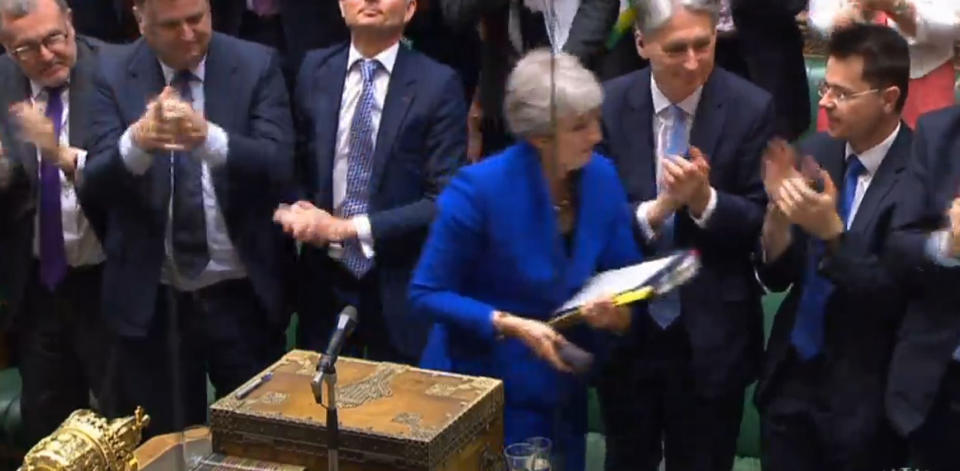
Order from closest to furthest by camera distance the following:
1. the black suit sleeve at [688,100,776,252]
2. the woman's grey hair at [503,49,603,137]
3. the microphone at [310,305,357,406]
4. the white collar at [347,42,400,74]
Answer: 1. the microphone at [310,305,357,406]
2. the woman's grey hair at [503,49,603,137]
3. the black suit sleeve at [688,100,776,252]
4. the white collar at [347,42,400,74]

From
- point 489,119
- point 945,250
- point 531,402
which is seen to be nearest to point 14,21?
point 489,119

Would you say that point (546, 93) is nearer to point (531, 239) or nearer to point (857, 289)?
point (531, 239)

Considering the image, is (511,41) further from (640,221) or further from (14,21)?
(14,21)

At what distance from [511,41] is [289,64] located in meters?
0.39

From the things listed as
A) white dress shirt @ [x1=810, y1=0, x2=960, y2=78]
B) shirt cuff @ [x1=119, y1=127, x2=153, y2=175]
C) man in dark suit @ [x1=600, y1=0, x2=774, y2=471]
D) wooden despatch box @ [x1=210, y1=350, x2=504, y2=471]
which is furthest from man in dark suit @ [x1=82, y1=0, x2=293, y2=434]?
white dress shirt @ [x1=810, y1=0, x2=960, y2=78]

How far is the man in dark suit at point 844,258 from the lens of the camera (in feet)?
6.37

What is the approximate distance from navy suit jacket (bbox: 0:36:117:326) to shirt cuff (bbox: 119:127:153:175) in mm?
77

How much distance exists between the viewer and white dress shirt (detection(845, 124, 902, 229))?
196 centimetres

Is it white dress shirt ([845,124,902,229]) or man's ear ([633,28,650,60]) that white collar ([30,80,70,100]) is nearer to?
man's ear ([633,28,650,60])

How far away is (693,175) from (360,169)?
521 mm

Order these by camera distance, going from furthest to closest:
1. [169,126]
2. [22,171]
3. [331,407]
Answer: [22,171]
[169,126]
[331,407]

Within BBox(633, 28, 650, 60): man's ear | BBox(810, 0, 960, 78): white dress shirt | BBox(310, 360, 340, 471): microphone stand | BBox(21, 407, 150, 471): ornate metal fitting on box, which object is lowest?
BBox(21, 407, 150, 471): ornate metal fitting on box

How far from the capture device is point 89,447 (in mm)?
1823

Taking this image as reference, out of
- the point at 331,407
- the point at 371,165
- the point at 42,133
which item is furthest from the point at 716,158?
the point at 42,133
